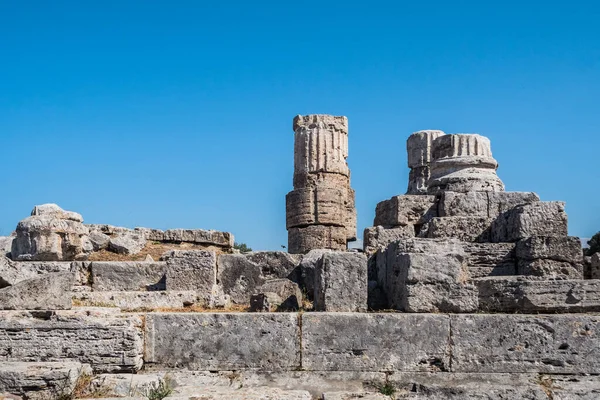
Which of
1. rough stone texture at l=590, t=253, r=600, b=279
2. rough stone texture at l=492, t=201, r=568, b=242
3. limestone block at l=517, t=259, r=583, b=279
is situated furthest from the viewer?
rough stone texture at l=590, t=253, r=600, b=279

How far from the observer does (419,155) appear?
2109cm

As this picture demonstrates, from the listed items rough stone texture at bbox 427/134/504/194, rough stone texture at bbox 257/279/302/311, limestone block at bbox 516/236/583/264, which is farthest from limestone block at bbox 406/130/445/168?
rough stone texture at bbox 257/279/302/311

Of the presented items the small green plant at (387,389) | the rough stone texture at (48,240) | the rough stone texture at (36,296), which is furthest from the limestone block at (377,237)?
the rough stone texture at (36,296)

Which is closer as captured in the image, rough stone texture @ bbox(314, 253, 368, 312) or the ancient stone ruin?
the ancient stone ruin

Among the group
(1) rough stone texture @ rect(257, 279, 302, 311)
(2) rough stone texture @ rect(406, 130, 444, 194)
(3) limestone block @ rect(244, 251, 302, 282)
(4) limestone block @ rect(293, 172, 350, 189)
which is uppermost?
(2) rough stone texture @ rect(406, 130, 444, 194)

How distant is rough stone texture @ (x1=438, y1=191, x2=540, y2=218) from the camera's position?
12.2 meters

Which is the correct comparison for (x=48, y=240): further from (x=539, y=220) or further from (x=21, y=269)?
(x=539, y=220)

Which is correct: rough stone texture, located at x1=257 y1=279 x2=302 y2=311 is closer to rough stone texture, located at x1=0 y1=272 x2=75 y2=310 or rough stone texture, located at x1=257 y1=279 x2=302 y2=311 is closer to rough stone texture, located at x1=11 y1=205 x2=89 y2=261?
rough stone texture, located at x1=0 y1=272 x2=75 y2=310

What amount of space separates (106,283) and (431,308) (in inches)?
204

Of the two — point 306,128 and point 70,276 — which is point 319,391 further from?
point 306,128

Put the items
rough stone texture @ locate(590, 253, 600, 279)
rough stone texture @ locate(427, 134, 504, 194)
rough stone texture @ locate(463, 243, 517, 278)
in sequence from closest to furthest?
rough stone texture @ locate(463, 243, 517, 278)
rough stone texture @ locate(590, 253, 600, 279)
rough stone texture @ locate(427, 134, 504, 194)

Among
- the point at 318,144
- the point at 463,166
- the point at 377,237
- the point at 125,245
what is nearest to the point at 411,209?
the point at 377,237

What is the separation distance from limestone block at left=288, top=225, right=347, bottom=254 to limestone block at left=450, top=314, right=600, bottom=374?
40.3 ft

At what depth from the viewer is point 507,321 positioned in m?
8.04
